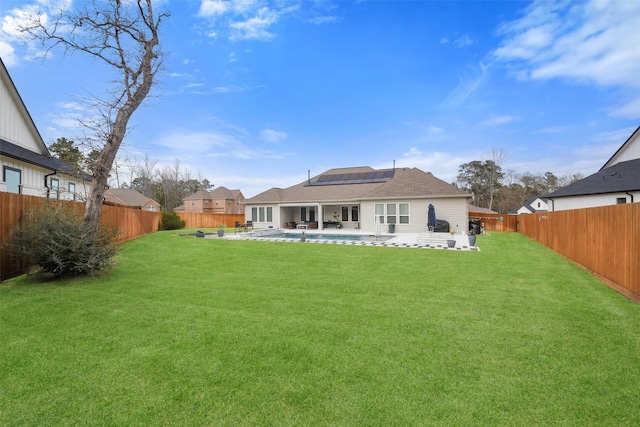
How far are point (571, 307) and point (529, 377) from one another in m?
3.17

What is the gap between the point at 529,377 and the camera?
2959mm

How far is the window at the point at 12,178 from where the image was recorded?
10758 mm

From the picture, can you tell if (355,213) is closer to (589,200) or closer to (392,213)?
(392,213)

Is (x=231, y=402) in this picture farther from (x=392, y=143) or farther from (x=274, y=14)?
(x=392, y=143)

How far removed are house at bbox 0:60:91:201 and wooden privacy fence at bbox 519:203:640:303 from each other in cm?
1462

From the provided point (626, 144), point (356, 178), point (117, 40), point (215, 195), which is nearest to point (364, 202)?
point (356, 178)

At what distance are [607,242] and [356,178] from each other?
21.8m

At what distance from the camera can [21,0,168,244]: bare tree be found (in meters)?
8.77

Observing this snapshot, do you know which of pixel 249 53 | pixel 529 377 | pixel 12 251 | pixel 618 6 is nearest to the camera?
pixel 529 377

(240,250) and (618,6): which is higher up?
(618,6)

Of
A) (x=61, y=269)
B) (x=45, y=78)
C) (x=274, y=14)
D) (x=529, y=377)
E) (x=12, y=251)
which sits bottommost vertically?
(x=529, y=377)

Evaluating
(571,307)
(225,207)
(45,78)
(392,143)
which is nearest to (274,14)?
(45,78)

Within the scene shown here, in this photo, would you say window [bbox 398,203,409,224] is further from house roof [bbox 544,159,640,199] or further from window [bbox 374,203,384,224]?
house roof [bbox 544,159,640,199]

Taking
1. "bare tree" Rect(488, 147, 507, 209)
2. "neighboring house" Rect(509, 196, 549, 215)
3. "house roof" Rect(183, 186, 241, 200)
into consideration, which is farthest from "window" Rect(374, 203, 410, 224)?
"house roof" Rect(183, 186, 241, 200)
